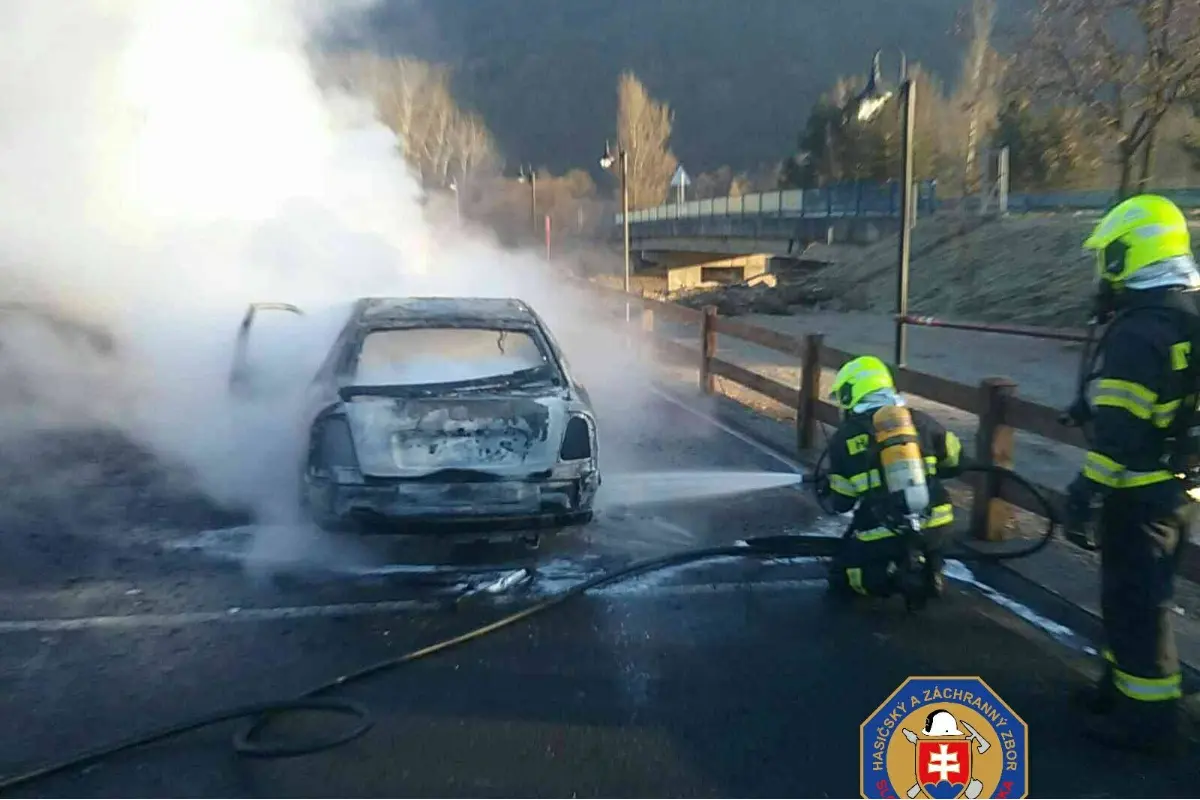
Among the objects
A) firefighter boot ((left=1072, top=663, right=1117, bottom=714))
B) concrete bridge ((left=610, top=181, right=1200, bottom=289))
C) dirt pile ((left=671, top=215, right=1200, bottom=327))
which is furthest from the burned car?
concrete bridge ((left=610, top=181, right=1200, bottom=289))

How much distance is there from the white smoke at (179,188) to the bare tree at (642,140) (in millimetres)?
52037

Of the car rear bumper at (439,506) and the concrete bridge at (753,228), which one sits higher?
the concrete bridge at (753,228)

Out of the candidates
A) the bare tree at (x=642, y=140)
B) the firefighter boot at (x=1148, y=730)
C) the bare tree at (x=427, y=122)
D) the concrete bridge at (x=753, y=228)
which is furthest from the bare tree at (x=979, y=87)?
the firefighter boot at (x=1148, y=730)

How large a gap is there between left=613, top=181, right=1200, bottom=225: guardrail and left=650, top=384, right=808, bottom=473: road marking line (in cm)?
1766

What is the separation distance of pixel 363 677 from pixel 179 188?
15.4 metres

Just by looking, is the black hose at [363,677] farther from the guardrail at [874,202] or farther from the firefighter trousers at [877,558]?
the guardrail at [874,202]

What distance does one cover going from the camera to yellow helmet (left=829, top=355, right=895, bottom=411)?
16.4 ft

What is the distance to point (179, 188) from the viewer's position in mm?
17922

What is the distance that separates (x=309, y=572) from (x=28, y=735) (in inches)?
78.0

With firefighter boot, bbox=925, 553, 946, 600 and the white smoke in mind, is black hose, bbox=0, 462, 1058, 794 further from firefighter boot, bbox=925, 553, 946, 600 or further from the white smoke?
the white smoke

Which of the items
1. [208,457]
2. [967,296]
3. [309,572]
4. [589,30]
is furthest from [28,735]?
[589,30]

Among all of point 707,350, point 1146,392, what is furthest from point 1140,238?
point 707,350

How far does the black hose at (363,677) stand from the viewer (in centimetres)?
373

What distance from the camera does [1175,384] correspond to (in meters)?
3.58
